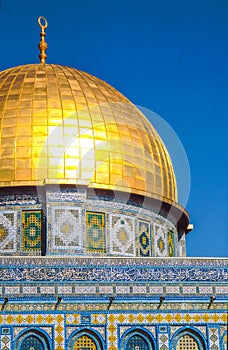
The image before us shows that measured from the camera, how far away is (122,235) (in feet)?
75.4

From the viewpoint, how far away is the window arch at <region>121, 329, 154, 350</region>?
1948 cm

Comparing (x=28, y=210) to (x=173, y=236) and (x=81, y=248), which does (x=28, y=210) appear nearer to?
(x=81, y=248)

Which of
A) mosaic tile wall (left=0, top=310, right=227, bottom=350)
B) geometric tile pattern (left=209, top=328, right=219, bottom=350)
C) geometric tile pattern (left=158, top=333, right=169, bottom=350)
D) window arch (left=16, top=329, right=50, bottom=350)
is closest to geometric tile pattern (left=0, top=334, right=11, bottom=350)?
mosaic tile wall (left=0, top=310, right=227, bottom=350)

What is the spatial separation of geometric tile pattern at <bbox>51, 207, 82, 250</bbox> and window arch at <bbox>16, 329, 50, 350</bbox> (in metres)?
3.17

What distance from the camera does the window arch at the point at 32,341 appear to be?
19.2 m

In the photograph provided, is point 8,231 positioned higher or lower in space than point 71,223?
lower

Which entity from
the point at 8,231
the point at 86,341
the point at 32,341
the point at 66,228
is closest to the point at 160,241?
the point at 66,228

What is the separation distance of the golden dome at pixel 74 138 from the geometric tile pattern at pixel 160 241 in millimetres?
842

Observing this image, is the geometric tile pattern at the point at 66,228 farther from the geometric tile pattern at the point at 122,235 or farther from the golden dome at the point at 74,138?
the geometric tile pattern at the point at 122,235

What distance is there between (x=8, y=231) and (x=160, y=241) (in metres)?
3.72

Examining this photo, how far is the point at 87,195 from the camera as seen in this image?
22922mm

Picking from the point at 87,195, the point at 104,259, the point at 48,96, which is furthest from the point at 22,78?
the point at 104,259

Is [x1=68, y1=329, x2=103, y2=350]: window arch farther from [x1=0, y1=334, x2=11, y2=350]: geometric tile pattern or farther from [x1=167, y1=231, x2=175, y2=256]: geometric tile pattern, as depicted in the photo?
[x1=167, y1=231, x2=175, y2=256]: geometric tile pattern

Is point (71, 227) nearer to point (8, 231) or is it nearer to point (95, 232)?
point (95, 232)
